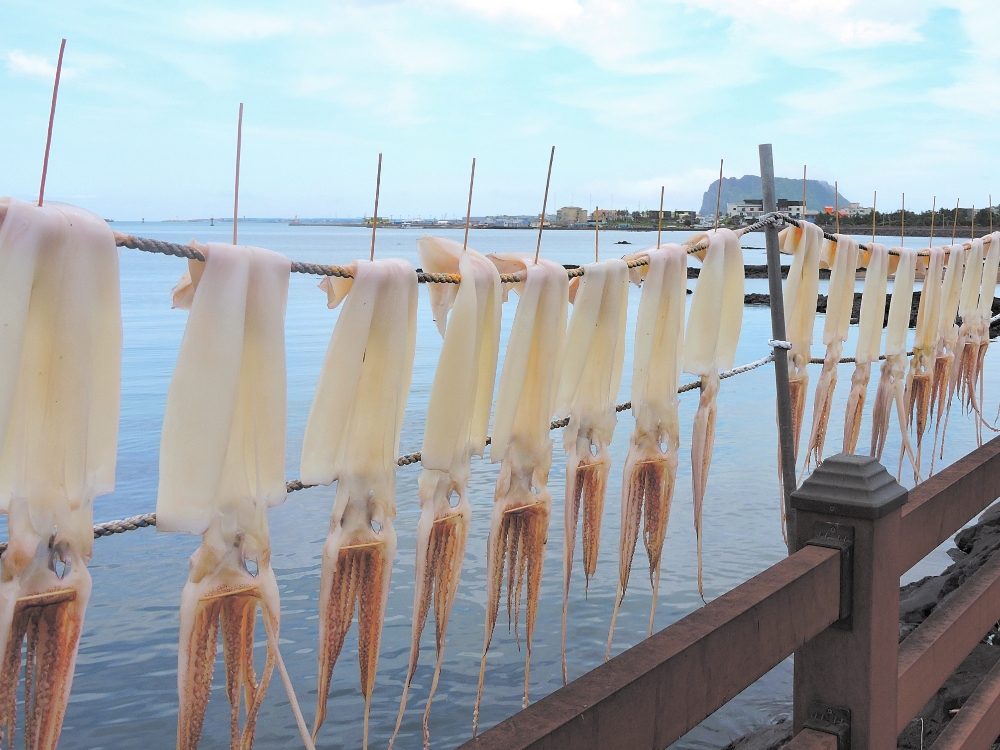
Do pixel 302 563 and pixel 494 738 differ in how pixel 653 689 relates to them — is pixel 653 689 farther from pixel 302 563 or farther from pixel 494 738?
pixel 302 563

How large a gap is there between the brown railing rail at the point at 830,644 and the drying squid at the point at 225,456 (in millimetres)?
952

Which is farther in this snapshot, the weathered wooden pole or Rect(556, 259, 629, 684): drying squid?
the weathered wooden pole

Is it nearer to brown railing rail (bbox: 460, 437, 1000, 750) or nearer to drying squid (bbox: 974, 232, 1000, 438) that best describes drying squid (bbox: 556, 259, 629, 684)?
brown railing rail (bbox: 460, 437, 1000, 750)

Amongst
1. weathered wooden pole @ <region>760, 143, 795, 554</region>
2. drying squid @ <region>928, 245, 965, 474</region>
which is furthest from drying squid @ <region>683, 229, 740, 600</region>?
drying squid @ <region>928, 245, 965, 474</region>

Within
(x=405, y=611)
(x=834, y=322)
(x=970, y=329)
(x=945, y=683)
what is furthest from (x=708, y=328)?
(x=405, y=611)

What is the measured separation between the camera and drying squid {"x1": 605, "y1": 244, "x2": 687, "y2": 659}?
131 inches

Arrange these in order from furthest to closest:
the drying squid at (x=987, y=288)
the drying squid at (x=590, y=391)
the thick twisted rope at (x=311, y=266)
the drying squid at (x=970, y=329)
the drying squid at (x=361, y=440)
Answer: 1. the drying squid at (x=987, y=288)
2. the drying squid at (x=970, y=329)
3. the drying squid at (x=590, y=391)
4. the drying squid at (x=361, y=440)
5. the thick twisted rope at (x=311, y=266)

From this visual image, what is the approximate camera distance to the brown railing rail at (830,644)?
1.44 metres

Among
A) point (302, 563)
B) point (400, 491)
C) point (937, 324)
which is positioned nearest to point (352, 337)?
point (937, 324)

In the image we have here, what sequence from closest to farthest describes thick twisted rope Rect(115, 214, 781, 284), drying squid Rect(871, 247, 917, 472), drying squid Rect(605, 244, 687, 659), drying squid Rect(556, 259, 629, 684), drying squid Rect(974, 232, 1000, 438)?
thick twisted rope Rect(115, 214, 781, 284) < drying squid Rect(556, 259, 629, 684) < drying squid Rect(605, 244, 687, 659) < drying squid Rect(871, 247, 917, 472) < drying squid Rect(974, 232, 1000, 438)

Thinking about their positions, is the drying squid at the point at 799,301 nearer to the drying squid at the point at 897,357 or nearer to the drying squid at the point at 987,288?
the drying squid at the point at 897,357

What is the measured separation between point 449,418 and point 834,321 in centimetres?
309

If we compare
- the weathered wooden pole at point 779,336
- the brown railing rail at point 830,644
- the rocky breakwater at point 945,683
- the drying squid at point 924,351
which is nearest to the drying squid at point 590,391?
the brown railing rail at point 830,644

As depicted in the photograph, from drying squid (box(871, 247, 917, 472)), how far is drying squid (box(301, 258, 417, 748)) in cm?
391
